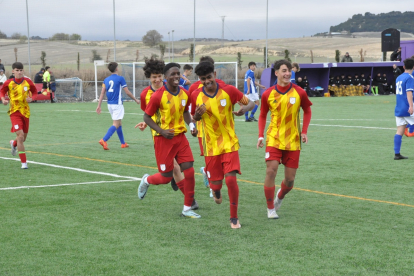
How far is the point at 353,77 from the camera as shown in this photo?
1452 inches

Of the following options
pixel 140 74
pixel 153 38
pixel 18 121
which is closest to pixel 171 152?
pixel 18 121

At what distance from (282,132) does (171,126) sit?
1303 mm

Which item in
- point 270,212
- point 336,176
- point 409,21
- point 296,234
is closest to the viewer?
point 296,234

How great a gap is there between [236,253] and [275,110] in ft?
6.70

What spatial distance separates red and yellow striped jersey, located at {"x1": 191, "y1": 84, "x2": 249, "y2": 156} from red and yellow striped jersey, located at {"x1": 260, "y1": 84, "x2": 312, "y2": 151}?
1.77 feet

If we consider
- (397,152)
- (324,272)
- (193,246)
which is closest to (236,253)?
(193,246)

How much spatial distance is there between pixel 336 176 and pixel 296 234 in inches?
147

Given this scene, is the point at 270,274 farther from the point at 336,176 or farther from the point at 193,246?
the point at 336,176

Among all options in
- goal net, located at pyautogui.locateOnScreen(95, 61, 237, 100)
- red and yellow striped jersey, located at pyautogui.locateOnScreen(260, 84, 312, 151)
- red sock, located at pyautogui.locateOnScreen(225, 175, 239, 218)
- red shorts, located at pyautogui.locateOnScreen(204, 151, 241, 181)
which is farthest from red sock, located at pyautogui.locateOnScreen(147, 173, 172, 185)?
goal net, located at pyautogui.locateOnScreen(95, 61, 237, 100)

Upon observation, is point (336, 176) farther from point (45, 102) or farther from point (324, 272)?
point (45, 102)

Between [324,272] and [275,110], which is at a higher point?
[275,110]

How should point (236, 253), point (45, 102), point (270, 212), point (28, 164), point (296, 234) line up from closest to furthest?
point (236, 253), point (296, 234), point (270, 212), point (28, 164), point (45, 102)

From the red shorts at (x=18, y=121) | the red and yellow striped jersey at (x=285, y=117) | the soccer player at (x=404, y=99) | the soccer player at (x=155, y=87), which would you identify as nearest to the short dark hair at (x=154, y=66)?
the soccer player at (x=155, y=87)

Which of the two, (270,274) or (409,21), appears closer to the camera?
(270,274)
